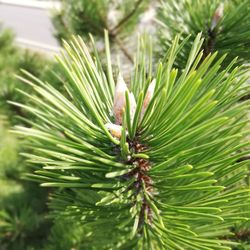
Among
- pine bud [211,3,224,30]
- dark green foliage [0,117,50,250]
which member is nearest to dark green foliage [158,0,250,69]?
pine bud [211,3,224,30]

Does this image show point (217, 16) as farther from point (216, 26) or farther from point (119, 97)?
point (119, 97)

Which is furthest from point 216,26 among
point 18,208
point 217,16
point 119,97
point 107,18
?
point 18,208

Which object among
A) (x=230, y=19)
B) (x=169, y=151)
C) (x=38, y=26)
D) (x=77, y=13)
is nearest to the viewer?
(x=169, y=151)

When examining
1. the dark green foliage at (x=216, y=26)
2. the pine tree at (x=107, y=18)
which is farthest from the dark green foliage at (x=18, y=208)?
the dark green foliage at (x=216, y=26)

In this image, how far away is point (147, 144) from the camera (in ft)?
1.15

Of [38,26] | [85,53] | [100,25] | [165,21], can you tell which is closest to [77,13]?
[100,25]

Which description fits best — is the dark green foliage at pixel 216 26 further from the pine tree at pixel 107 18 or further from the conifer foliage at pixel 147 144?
the pine tree at pixel 107 18

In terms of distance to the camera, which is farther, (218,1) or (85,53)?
(218,1)

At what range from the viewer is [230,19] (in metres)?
0.46

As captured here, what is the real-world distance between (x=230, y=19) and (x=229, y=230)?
0.25 m

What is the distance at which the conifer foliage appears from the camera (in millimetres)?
308

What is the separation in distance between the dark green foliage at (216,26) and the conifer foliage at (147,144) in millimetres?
106

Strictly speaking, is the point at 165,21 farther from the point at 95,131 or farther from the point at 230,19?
the point at 95,131

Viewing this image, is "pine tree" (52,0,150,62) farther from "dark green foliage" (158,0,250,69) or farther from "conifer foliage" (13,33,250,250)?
"conifer foliage" (13,33,250,250)
